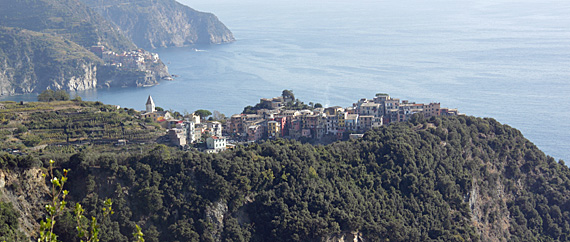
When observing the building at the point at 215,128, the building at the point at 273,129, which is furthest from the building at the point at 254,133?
the building at the point at 215,128

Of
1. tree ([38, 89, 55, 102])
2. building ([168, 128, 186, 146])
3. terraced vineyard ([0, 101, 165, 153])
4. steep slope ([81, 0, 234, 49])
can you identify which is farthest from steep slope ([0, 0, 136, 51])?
building ([168, 128, 186, 146])

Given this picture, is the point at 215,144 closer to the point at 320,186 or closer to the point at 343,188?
the point at 320,186

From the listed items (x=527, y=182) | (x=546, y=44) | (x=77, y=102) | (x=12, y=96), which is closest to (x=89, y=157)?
(x=77, y=102)

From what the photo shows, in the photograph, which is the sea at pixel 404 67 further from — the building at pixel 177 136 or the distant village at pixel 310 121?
the building at pixel 177 136

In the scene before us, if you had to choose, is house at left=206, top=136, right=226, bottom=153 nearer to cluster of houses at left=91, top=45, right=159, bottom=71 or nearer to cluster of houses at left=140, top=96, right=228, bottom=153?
cluster of houses at left=140, top=96, right=228, bottom=153

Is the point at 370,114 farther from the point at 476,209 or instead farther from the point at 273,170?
the point at 273,170
